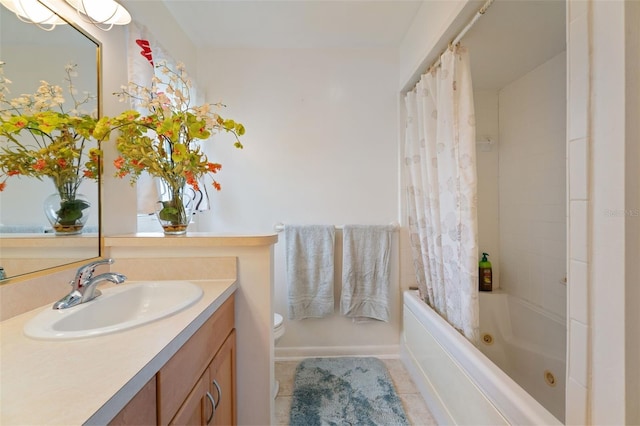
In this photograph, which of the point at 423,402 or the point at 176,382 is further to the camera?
the point at 423,402

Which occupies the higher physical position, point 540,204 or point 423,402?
point 540,204

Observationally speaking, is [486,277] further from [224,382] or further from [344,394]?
[224,382]

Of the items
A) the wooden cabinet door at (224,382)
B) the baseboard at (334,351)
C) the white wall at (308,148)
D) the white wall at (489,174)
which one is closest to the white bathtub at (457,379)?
the baseboard at (334,351)

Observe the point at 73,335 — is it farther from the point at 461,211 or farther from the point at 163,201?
the point at 461,211

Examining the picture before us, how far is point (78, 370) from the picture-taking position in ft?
1.51

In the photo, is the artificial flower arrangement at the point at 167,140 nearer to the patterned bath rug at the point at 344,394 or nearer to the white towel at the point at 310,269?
the white towel at the point at 310,269

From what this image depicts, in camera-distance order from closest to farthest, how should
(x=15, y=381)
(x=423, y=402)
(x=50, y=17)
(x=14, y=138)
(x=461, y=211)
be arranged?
1. (x=15, y=381)
2. (x=14, y=138)
3. (x=50, y=17)
4. (x=461, y=211)
5. (x=423, y=402)

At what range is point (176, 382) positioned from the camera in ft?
1.99

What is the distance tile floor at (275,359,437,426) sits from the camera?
1.33m

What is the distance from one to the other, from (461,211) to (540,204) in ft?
3.01

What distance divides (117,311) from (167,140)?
0.68 metres

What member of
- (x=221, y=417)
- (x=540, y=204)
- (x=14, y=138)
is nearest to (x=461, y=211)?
(x=540, y=204)

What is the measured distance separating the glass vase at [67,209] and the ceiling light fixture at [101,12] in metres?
0.65

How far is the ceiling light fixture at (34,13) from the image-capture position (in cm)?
71
